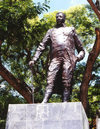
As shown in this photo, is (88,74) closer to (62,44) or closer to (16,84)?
(16,84)

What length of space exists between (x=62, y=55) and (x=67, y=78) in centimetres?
56

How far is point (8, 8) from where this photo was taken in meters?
10.9

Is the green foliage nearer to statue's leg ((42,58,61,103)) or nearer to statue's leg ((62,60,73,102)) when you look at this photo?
statue's leg ((42,58,61,103))

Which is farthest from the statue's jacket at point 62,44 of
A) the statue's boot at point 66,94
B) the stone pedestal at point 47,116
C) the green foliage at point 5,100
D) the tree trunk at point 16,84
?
the green foliage at point 5,100

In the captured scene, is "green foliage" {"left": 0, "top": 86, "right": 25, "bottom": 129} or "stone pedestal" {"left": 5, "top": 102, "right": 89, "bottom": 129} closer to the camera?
"stone pedestal" {"left": 5, "top": 102, "right": 89, "bottom": 129}

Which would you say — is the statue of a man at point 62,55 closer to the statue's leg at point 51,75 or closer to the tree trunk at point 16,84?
the statue's leg at point 51,75

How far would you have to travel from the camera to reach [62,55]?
5727mm

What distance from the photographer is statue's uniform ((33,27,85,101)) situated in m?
5.55

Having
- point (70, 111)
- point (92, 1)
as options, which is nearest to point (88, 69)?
point (92, 1)

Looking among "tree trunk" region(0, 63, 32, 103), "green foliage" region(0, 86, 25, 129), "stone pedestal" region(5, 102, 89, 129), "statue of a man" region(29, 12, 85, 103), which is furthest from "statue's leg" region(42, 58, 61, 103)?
"green foliage" region(0, 86, 25, 129)

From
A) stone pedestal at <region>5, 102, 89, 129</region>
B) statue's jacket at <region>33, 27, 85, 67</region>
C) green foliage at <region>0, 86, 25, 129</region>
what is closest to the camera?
stone pedestal at <region>5, 102, 89, 129</region>

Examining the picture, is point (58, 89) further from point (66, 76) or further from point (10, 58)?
point (10, 58)

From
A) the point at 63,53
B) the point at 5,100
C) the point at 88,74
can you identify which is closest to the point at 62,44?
the point at 63,53

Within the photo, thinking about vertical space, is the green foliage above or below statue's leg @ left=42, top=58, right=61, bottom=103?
above
